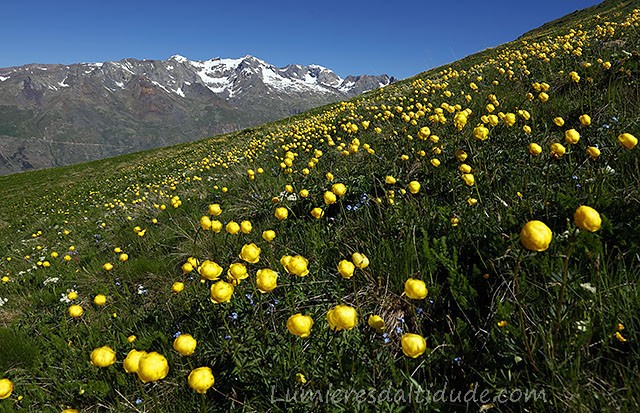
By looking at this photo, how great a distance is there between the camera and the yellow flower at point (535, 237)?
1268 mm

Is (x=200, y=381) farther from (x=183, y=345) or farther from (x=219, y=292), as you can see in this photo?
(x=219, y=292)

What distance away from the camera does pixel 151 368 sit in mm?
1454

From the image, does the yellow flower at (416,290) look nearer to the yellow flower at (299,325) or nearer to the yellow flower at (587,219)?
the yellow flower at (299,325)

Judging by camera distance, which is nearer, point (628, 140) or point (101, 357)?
point (101, 357)

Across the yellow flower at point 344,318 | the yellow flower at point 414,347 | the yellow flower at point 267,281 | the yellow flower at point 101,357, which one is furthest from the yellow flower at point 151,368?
the yellow flower at point 414,347

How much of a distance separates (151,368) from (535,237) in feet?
5.25

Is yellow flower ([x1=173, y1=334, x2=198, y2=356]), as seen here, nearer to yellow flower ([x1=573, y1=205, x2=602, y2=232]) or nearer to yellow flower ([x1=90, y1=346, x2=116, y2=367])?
yellow flower ([x1=90, y1=346, x2=116, y2=367])

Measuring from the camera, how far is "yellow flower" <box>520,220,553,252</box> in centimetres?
127

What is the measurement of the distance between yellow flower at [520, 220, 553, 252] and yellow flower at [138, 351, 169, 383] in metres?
1.51

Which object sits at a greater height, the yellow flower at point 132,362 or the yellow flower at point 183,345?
the yellow flower at point 183,345

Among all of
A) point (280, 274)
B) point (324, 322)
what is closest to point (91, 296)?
point (280, 274)

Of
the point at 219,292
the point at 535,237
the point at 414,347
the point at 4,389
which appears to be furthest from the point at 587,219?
the point at 4,389

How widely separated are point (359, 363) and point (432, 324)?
598 millimetres

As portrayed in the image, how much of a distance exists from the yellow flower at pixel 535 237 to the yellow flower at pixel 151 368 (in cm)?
151
